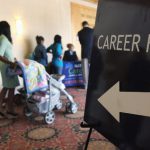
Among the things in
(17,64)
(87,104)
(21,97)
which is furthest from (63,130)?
(87,104)

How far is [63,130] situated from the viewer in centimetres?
316

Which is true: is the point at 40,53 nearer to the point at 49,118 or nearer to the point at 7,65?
the point at 7,65

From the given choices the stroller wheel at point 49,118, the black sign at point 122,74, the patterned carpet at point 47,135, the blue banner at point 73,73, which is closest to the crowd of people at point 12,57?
the blue banner at point 73,73

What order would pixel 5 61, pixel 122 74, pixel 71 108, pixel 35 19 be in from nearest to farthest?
pixel 122 74 < pixel 5 61 < pixel 71 108 < pixel 35 19

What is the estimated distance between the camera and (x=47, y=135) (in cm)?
303

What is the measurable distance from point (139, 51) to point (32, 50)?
499 cm

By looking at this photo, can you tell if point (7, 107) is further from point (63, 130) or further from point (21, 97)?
point (63, 130)

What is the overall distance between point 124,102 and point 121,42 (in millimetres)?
233

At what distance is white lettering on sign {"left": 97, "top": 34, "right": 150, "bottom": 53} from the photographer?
89 cm

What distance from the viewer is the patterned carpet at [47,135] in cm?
273

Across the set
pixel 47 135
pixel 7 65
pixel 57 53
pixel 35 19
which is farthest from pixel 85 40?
pixel 47 135

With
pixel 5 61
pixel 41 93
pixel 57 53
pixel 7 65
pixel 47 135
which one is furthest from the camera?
pixel 57 53

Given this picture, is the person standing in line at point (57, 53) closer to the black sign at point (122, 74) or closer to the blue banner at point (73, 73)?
the blue banner at point (73, 73)

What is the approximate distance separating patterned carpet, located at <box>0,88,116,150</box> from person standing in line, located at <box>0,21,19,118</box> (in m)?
0.21
